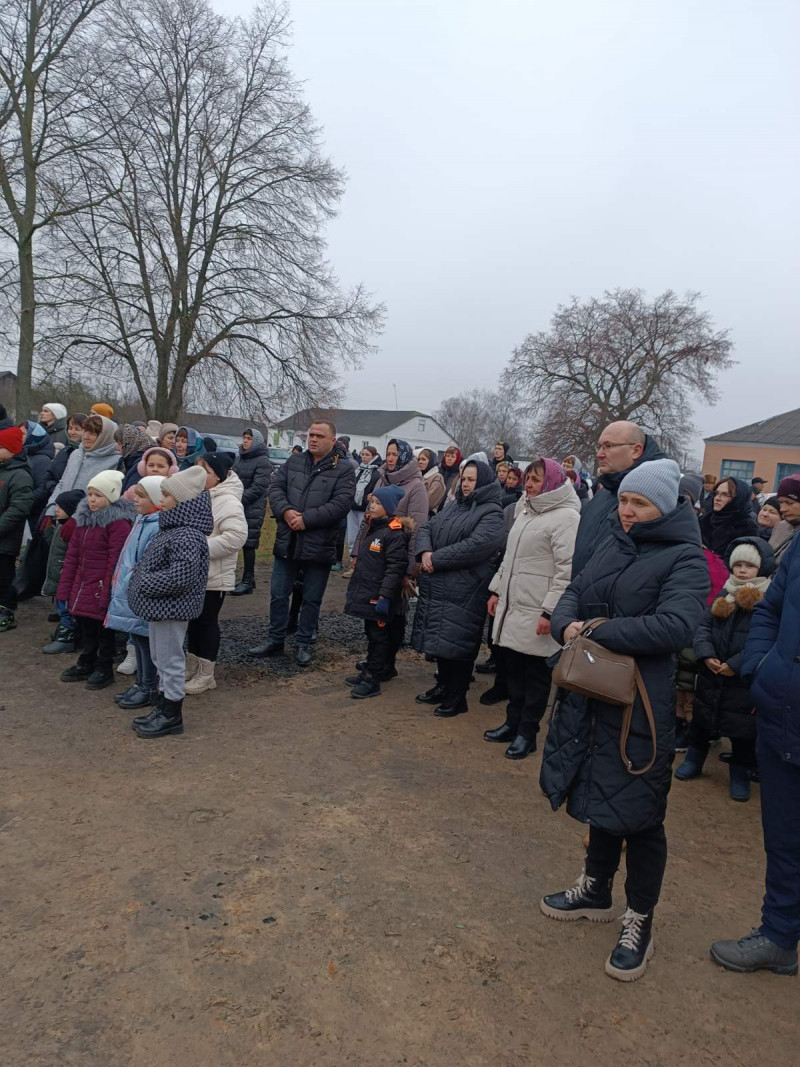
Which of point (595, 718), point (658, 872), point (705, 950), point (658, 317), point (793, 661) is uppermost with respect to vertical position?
point (658, 317)

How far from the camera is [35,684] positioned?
17.2 feet

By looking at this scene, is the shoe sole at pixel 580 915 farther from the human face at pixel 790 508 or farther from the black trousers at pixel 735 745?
the human face at pixel 790 508

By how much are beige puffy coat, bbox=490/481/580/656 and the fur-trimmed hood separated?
2909 millimetres

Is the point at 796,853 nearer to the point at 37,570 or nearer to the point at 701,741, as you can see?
the point at 701,741

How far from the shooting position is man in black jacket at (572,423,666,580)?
12.1 feet

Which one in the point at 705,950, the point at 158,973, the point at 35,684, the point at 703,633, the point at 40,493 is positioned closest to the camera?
the point at 158,973

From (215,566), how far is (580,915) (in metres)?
3.42

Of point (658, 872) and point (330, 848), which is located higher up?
point (658, 872)

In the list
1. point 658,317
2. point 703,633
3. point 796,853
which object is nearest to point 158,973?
point 796,853

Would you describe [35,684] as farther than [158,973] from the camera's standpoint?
Yes

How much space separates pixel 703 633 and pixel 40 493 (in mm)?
6214

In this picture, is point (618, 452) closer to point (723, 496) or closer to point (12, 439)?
point (723, 496)

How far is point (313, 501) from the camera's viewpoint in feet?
20.6

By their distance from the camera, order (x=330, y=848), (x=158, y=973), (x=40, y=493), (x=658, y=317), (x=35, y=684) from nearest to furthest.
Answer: (x=158, y=973), (x=330, y=848), (x=35, y=684), (x=40, y=493), (x=658, y=317)
